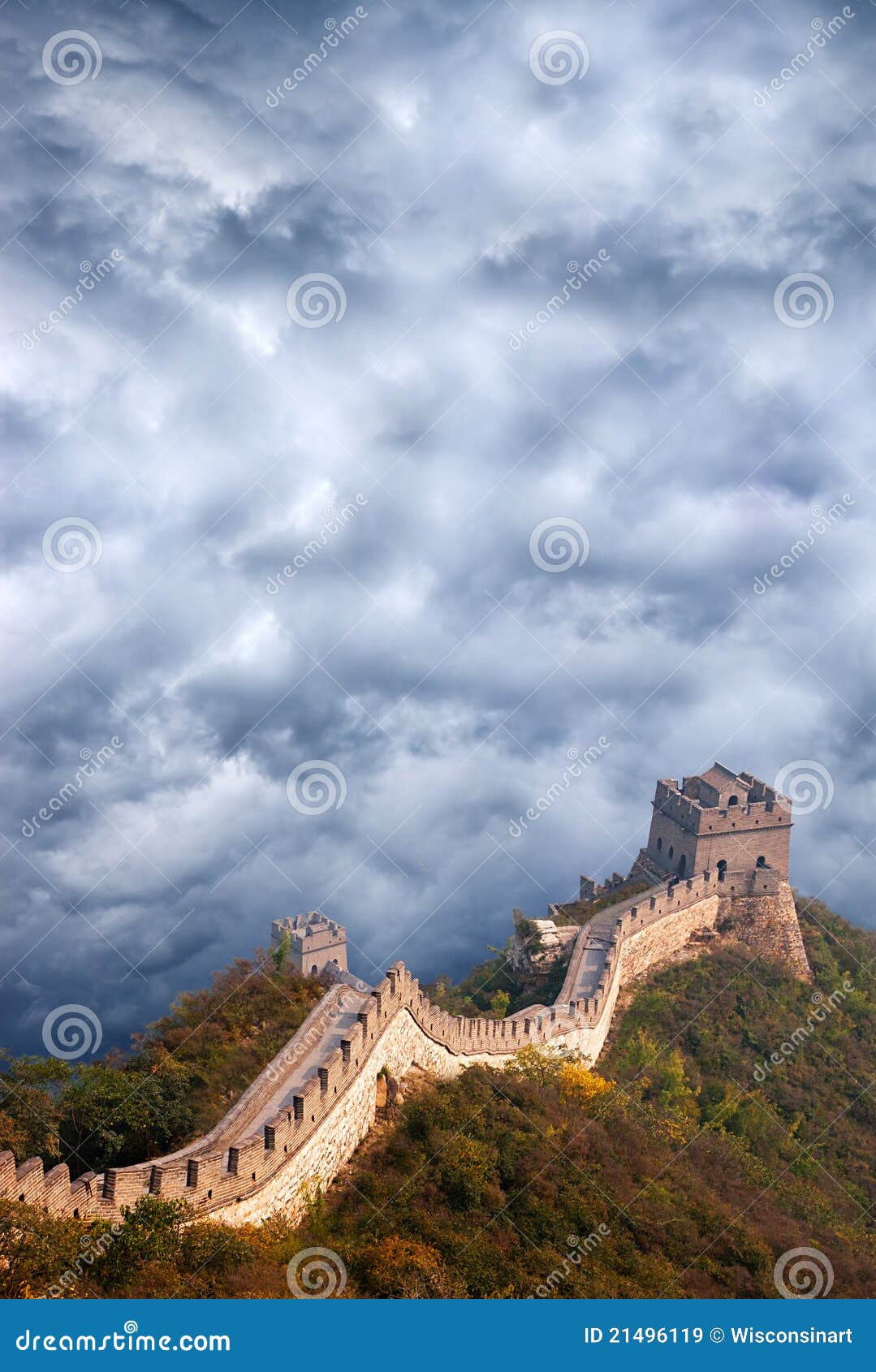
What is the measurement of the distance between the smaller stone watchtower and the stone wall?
34.9 meters

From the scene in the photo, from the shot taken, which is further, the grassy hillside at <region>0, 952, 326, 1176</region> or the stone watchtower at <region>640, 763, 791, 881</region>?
the stone watchtower at <region>640, 763, 791, 881</region>

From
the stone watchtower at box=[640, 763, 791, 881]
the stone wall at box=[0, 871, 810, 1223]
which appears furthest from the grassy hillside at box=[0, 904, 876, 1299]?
the stone watchtower at box=[640, 763, 791, 881]

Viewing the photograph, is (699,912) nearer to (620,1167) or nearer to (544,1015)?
(544,1015)

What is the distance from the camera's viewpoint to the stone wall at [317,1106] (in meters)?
16.0

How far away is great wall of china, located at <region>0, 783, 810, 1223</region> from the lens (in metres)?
16.1

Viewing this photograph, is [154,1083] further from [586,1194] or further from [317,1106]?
[586,1194]

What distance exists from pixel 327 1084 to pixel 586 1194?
5871 millimetres

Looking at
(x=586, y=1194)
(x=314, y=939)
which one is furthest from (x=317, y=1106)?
(x=314, y=939)

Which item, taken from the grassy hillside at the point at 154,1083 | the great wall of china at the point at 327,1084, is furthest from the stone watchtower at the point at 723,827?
the grassy hillside at the point at 154,1083

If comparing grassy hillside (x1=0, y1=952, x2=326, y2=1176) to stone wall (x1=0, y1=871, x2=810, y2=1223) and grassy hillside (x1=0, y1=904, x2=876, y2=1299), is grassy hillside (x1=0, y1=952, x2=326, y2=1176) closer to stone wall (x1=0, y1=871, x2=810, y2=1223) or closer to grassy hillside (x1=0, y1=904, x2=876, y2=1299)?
stone wall (x1=0, y1=871, x2=810, y2=1223)

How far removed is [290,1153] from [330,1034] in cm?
452

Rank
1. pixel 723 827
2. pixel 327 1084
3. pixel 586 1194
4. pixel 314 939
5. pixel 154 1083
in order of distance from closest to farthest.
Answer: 1. pixel 154 1083
2. pixel 327 1084
3. pixel 586 1194
4. pixel 723 827
5. pixel 314 939

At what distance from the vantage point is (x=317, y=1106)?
19547 millimetres

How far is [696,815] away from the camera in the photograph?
1738 inches
